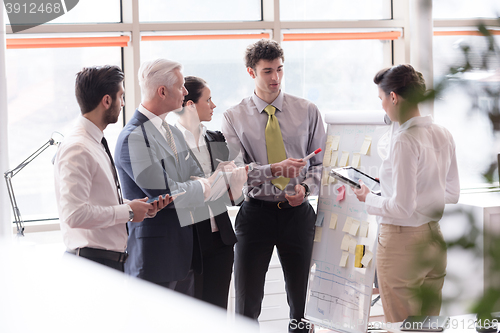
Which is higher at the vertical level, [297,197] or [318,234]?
[297,197]

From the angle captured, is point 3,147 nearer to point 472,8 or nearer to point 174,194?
point 174,194

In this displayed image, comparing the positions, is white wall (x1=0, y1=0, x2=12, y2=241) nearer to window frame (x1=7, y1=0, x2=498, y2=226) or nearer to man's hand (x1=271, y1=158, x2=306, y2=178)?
window frame (x1=7, y1=0, x2=498, y2=226)

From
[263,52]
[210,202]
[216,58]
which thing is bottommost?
[210,202]

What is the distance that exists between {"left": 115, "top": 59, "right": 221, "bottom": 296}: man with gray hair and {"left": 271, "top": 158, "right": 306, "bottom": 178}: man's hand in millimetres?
429

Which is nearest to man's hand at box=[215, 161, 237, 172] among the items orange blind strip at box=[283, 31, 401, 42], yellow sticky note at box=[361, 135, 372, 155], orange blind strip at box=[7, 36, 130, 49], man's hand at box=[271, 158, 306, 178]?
man's hand at box=[271, 158, 306, 178]

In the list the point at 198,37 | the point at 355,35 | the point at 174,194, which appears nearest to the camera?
the point at 174,194

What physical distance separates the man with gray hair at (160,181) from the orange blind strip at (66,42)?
1.59 metres

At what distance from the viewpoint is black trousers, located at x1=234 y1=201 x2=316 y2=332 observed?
261 cm

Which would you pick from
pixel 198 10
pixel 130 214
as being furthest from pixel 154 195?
pixel 198 10

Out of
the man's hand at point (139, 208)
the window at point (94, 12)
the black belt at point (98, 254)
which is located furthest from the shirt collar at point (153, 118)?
the window at point (94, 12)

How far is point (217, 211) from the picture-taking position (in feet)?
7.82

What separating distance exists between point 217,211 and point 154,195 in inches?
16.6

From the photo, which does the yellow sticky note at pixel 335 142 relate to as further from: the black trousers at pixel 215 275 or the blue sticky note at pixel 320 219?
the black trousers at pixel 215 275

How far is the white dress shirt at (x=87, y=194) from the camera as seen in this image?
69.2 inches
